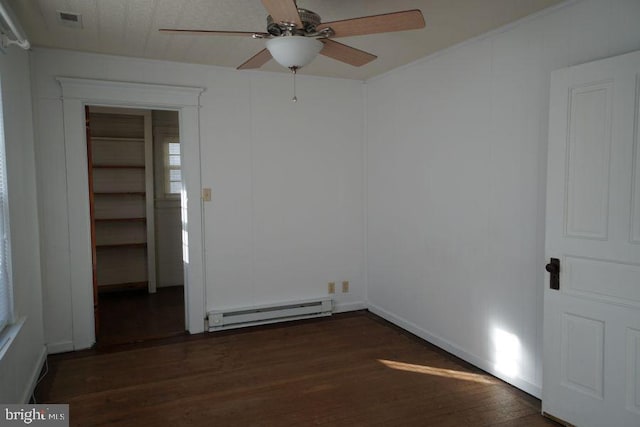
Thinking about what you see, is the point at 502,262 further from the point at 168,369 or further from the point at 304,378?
the point at 168,369

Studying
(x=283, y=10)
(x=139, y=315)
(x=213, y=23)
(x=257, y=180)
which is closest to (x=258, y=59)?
(x=213, y=23)

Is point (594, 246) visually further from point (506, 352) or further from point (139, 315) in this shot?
point (139, 315)

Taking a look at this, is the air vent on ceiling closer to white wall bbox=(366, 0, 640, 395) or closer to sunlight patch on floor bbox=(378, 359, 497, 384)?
white wall bbox=(366, 0, 640, 395)

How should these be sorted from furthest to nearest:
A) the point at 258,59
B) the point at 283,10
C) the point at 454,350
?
the point at 454,350 < the point at 258,59 < the point at 283,10

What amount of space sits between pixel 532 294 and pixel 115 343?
3.49 m

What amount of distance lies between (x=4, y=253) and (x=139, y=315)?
2471 millimetres

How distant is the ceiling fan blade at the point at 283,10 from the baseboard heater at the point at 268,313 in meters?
3.00

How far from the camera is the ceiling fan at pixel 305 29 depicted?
75.2 inches

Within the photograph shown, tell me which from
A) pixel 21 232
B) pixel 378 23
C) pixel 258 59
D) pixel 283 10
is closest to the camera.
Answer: pixel 283 10

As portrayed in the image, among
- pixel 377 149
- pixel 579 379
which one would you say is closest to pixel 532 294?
pixel 579 379

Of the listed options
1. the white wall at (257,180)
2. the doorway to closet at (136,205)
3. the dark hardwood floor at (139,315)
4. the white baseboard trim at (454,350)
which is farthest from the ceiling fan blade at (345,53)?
the doorway to closet at (136,205)

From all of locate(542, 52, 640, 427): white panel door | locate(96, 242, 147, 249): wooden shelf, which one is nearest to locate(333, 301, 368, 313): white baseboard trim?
locate(542, 52, 640, 427): white panel door

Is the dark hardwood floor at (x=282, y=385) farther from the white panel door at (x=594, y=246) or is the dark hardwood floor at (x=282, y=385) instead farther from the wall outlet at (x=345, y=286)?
the wall outlet at (x=345, y=286)

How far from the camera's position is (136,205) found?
19.1 ft
